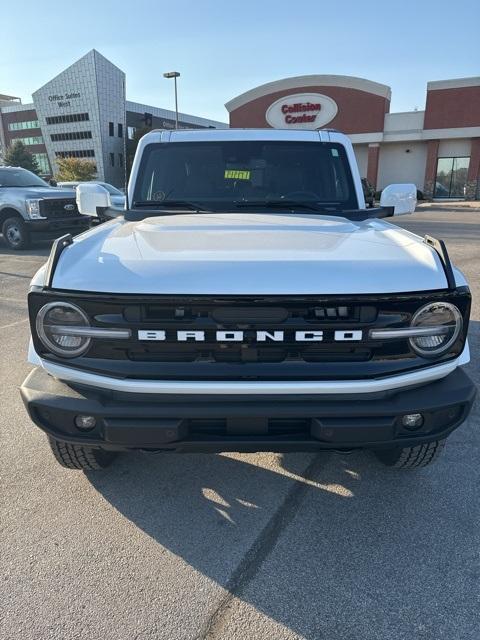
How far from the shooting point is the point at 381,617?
6.32ft

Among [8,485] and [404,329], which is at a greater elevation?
[404,329]

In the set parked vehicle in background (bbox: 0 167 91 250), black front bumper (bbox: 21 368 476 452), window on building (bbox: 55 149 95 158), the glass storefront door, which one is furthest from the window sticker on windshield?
window on building (bbox: 55 149 95 158)

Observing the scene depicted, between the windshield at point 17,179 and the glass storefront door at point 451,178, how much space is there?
91.3ft

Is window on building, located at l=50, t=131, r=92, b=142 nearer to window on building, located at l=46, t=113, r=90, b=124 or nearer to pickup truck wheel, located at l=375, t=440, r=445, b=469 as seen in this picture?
window on building, located at l=46, t=113, r=90, b=124

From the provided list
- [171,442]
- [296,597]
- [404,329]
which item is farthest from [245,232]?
[296,597]

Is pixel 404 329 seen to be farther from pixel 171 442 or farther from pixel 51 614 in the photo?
pixel 51 614

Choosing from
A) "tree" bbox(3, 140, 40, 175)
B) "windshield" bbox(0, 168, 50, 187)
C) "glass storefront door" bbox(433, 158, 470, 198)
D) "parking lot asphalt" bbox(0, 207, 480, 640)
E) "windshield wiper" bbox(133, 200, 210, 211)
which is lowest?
"parking lot asphalt" bbox(0, 207, 480, 640)

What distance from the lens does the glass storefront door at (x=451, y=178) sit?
31703 mm

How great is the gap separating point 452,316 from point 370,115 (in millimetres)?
34487

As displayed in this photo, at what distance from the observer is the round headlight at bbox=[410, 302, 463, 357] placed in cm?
209

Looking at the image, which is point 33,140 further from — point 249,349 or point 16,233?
point 249,349

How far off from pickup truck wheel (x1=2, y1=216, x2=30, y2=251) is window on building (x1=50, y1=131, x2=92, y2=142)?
5483cm

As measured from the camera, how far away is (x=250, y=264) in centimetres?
208


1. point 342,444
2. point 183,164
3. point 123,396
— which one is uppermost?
point 183,164
